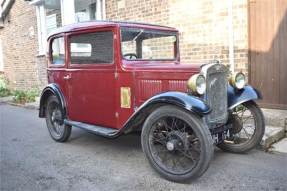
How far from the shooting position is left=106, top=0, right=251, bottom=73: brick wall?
6.64 m

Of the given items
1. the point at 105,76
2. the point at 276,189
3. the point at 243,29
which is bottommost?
the point at 276,189

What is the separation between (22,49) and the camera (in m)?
13.9

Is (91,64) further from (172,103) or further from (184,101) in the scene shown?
(184,101)

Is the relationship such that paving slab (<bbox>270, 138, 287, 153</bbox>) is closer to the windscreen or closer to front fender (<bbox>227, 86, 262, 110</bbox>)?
front fender (<bbox>227, 86, 262, 110</bbox>)

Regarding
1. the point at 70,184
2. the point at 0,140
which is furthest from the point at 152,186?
the point at 0,140

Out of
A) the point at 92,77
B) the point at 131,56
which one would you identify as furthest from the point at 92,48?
the point at 131,56

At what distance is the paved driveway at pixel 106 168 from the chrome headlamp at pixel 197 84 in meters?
0.95

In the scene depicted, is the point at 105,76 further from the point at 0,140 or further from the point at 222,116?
the point at 0,140

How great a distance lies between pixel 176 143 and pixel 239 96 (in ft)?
3.84

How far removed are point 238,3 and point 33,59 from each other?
28.5ft

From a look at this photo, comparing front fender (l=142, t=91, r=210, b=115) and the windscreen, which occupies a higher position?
the windscreen

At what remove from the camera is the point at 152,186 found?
3.79m

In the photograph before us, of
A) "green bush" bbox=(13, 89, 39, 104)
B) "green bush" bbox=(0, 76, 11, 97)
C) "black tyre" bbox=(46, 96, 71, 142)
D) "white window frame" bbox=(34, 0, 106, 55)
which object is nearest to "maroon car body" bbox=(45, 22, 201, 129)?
"black tyre" bbox=(46, 96, 71, 142)

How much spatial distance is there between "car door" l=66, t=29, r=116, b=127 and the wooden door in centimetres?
308
